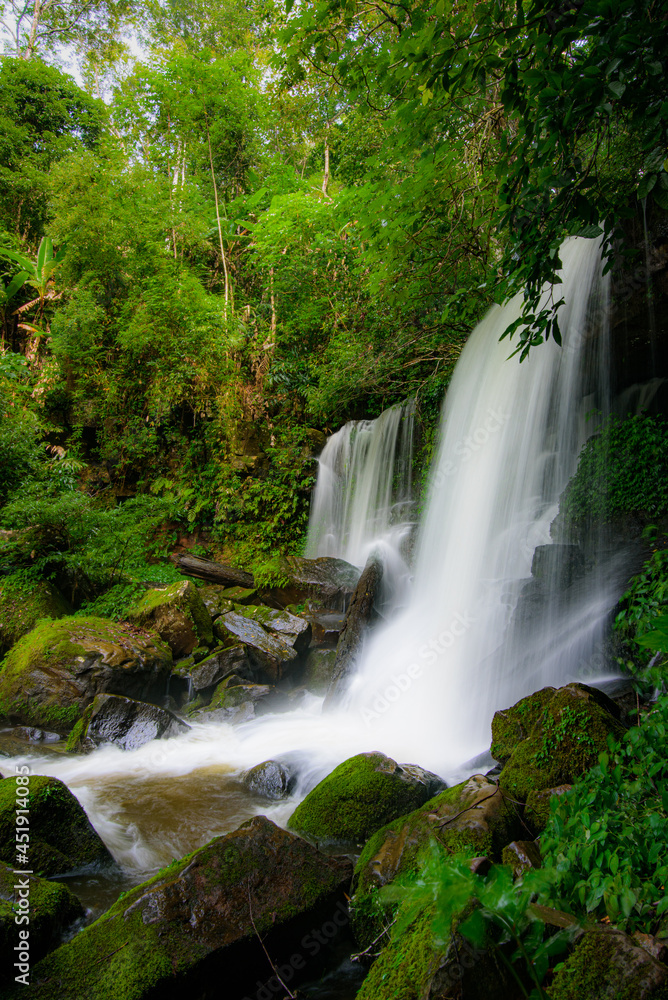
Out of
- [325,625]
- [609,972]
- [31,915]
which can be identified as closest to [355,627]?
[325,625]

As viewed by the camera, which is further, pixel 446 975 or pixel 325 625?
pixel 325 625

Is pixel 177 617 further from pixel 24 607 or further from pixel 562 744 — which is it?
pixel 562 744

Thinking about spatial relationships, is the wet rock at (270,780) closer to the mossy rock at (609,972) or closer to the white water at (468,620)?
the white water at (468,620)

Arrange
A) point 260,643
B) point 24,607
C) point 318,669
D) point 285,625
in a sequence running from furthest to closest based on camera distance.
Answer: point 285,625, point 318,669, point 260,643, point 24,607

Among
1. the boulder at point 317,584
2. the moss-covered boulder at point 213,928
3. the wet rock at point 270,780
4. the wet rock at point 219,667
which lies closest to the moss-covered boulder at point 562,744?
the moss-covered boulder at point 213,928

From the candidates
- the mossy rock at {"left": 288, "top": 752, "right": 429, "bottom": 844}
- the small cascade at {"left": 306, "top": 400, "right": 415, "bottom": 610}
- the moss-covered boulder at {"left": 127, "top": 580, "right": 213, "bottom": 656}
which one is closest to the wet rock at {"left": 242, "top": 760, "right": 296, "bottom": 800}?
the mossy rock at {"left": 288, "top": 752, "right": 429, "bottom": 844}

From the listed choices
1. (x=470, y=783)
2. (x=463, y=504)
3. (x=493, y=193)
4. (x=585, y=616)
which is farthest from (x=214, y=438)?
(x=470, y=783)

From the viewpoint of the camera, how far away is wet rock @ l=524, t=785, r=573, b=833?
3169mm

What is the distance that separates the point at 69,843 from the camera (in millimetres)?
3621

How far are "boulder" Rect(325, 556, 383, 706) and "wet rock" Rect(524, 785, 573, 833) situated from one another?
4000mm

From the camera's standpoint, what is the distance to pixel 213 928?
2602 millimetres

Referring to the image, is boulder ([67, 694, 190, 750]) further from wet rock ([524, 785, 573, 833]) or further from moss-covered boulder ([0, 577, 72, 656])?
wet rock ([524, 785, 573, 833])

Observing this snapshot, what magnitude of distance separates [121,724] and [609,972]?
215 inches

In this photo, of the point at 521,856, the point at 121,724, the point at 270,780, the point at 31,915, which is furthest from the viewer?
the point at 121,724
